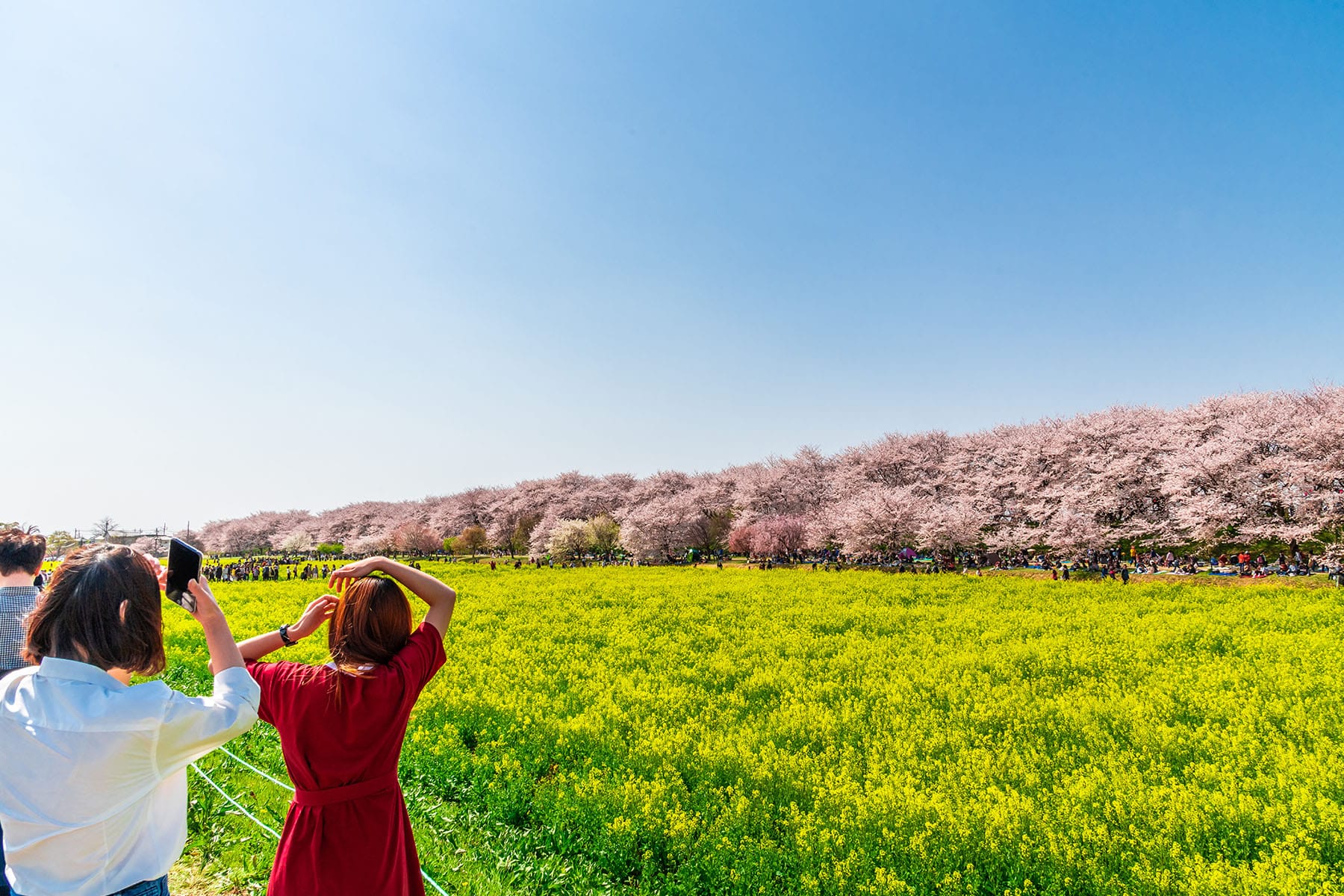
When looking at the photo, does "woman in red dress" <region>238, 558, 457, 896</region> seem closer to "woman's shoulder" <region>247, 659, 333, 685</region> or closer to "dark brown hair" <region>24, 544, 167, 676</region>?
"woman's shoulder" <region>247, 659, 333, 685</region>

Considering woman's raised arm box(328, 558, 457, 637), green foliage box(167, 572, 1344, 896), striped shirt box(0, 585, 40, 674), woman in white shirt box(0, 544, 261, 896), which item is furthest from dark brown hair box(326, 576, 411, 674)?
green foliage box(167, 572, 1344, 896)

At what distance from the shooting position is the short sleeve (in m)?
2.99

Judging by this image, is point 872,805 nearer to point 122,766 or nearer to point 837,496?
point 122,766

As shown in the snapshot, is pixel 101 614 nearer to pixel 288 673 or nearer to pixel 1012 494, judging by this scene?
pixel 288 673

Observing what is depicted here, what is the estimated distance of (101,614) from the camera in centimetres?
237

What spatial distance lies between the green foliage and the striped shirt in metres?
2.83

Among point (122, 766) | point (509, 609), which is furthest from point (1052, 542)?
point (122, 766)

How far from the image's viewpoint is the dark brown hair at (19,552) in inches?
175

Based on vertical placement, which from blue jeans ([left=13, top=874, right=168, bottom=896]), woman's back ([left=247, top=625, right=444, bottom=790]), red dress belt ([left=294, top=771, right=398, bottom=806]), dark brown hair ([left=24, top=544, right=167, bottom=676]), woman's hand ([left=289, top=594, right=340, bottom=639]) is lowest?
blue jeans ([left=13, top=874, right=168, bottom=896])

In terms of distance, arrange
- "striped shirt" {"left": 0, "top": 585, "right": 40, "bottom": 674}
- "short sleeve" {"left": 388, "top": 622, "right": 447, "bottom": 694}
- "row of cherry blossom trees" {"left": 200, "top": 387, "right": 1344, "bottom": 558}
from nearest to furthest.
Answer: "short sleeve" {"left": 388, "top": 622, "right": 447, "bottom": 694} → "striped shirt" {"left": 0, "top": 585, "right": 40, "bottom": 674} → "row of cherry blossom trees" {"left": 200, "top": 387, "right": 1344, "bottom": 558}

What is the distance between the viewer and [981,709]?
10.2 m

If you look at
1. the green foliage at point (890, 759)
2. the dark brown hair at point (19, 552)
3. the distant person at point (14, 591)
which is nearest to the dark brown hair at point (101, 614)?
the distant person at point (14, 591)

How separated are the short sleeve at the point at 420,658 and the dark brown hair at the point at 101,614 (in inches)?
35.1

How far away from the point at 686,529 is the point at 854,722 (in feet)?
178
